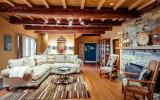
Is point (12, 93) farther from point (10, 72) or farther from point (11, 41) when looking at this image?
point (11, 41)

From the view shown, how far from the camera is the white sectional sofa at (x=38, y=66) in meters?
5.23

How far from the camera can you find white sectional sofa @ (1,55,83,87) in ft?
17.2

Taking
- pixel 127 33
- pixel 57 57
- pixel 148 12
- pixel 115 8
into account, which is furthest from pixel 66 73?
pixel 148 12

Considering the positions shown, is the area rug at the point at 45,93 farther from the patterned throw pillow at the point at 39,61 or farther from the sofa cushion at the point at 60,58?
the sofa cushion at the point at 60,58

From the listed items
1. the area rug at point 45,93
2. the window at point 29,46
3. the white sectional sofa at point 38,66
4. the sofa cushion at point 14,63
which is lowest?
the area rug at point 45,93

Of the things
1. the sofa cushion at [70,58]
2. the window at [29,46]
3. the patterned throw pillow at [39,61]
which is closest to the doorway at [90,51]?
the window at [29,46]

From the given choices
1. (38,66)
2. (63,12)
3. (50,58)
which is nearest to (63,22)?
(50,58)

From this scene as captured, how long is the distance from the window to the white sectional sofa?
1.58 meters

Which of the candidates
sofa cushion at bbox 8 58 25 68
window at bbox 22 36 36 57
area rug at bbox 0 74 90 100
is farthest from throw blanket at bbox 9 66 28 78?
window at bbox 22 36 36 57

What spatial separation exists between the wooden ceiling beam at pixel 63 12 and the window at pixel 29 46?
435cm

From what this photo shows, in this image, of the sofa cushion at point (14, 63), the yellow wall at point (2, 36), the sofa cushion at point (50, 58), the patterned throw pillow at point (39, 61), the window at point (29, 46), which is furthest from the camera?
the window at point (29, 46)

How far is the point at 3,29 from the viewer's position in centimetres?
647

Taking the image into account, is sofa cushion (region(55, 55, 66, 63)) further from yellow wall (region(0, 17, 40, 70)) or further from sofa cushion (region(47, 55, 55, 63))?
yellow wall (region(0, 17, 40, 70))

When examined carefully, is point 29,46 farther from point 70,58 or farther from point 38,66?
point 38,66
